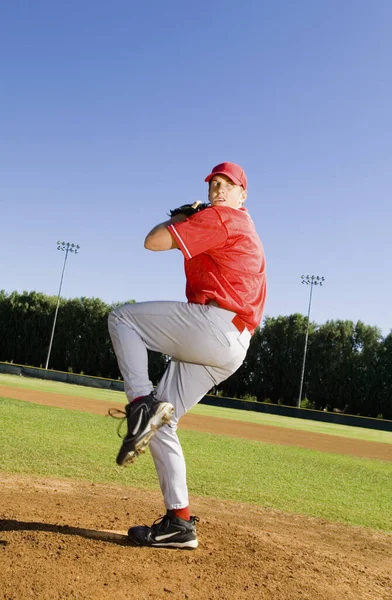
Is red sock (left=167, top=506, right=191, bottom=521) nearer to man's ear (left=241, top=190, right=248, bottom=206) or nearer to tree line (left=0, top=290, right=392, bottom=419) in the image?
man's ear (left=241, top=190, right=248, bottom=206)

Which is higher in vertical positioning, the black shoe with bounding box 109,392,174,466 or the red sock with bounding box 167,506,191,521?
the black shoe with bounding box 109,392,174,466

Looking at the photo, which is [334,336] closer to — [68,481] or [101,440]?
[101,440]

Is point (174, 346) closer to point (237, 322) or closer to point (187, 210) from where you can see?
point (237, 322)

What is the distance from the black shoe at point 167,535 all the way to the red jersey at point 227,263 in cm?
140

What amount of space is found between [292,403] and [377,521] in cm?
4992

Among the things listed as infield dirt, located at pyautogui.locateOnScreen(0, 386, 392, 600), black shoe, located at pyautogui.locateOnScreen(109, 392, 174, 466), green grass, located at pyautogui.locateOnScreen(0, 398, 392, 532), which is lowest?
green grass, located at pyautogui.locateOnScreen(0, 398, 392, 532)

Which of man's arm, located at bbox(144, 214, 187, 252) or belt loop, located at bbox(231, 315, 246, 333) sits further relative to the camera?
belt loop, located at bbox(231, 315, 246, 333)

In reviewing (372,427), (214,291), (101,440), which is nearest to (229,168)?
(214,291)

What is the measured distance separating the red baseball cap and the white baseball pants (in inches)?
35.4

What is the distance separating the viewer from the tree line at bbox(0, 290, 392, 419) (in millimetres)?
53469

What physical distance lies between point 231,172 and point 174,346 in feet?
4.04

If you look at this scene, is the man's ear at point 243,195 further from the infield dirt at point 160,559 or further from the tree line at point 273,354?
the tree line at point 273,354

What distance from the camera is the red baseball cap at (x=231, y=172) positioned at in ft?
12.9

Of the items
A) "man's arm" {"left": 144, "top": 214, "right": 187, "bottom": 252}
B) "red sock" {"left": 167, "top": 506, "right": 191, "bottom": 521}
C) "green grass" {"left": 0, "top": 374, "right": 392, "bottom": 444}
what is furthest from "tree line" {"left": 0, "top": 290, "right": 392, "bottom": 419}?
"man's arm" {"left": 144, "top": 214, "right": 187, "bottom": 252}
